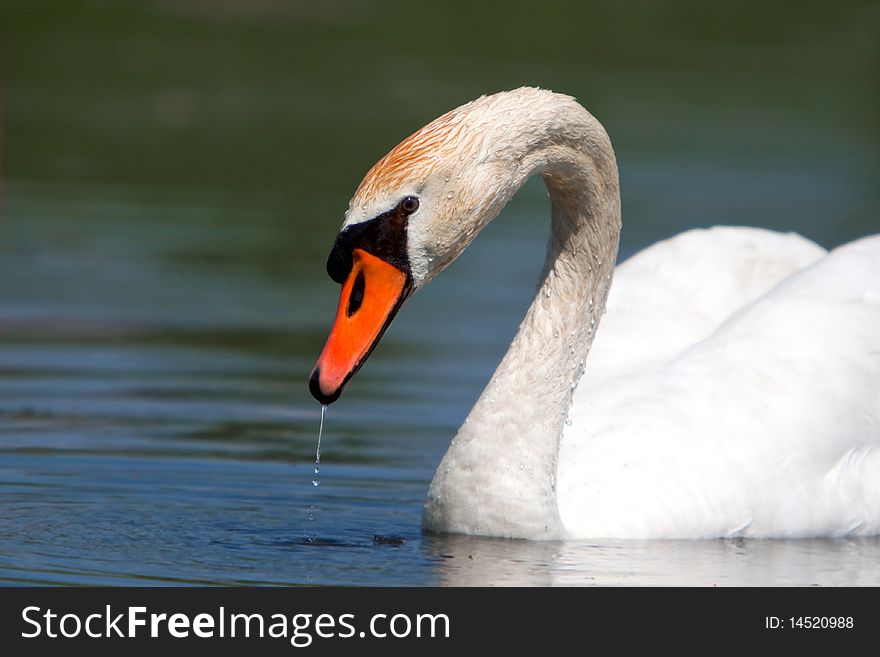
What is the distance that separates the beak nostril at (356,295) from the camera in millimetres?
6914

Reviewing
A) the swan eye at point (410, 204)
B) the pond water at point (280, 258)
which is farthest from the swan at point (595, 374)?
the pond water at point (280, 258)

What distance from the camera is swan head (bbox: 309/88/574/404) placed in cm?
682

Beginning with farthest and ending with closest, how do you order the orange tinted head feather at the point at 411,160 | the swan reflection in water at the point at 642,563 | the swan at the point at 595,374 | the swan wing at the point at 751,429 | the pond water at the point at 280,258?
1. the swan wing at the point at 751,429
2. the pond water at the point at 280,258
3. the swan reflection in water at the point at 642,563
4. the swan at the point at 595,374
5. the orange tinted head feather at the point at 411,160

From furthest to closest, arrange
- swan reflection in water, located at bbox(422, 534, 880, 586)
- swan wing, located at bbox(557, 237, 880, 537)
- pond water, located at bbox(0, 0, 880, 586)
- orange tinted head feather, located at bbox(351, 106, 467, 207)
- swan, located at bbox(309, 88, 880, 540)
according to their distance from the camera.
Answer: swan wing, located at bbox(557, 237, 880, 537) → pond water, located at bbox(0, 0, 880, 586) → swan reflection in water, located at bbox(422, 534, 880, 586) → swan, located at bbox(309, 88, 880, 540) → orange tinted head feather, located at bbox(351, 106, 467, 207)

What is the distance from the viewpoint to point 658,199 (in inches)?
656

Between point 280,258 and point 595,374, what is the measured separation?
5377mm

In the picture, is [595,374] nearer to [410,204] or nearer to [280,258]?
[410,204]

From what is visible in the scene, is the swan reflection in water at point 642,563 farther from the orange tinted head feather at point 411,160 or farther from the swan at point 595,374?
the orange tinted head feather at point 411,160

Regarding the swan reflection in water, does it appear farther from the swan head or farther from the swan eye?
the swan eye

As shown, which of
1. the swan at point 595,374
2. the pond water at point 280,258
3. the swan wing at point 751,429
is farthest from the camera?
the swan wing at point 751,429

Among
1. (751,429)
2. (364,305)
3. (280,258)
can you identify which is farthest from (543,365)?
(280,258)

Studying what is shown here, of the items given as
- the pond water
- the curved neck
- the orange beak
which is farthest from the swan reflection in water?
the orange beak
